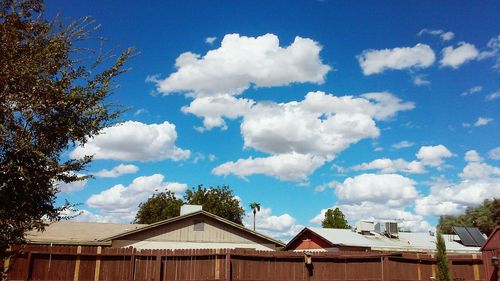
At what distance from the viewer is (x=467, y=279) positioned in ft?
63.9

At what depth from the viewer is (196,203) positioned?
64938 mm

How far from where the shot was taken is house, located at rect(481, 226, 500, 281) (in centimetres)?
1895

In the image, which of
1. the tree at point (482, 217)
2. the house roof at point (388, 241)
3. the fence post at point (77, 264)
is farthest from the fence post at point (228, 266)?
the tree at point (482, 217)

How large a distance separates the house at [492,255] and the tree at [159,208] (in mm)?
47337

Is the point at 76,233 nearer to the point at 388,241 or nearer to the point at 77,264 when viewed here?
the point at 77,264

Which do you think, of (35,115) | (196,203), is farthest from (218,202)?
(35,115)

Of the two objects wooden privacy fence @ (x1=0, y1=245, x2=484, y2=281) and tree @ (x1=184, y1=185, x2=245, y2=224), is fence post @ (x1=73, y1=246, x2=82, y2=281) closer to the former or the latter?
wooden privacy fence @ (x1=0, y1=245, x2=484, y2=281)

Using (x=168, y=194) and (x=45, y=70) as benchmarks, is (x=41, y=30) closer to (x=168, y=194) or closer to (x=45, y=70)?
(x=45, y=70)

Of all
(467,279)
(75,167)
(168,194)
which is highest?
(168,194)

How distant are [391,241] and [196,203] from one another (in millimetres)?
36350

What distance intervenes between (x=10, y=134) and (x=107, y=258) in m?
9.22

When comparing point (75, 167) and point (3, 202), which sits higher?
point (75, 167)

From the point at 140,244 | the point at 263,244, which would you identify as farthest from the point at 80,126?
the point at 263,244

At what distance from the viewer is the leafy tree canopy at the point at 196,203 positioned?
207 ft
